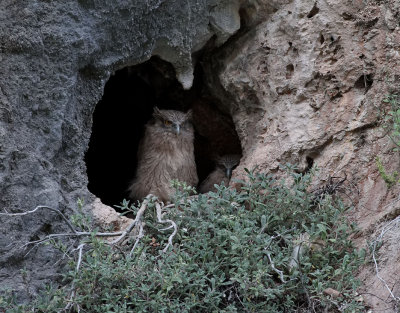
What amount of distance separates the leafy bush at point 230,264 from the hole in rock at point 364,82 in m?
0.74

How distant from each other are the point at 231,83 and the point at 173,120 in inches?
27.6

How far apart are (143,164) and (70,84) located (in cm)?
160

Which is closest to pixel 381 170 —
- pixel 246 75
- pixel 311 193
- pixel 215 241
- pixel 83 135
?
pixel 311 193

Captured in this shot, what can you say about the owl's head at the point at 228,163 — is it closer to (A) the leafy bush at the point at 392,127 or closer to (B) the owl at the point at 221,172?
(B) the owl at the point at 221,172

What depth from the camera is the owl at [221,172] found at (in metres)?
5.71

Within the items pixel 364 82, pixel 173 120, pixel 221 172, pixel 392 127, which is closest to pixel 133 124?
pixel 173 120

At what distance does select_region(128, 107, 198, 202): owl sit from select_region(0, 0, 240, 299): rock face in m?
1.12

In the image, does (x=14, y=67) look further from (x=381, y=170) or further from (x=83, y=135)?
(x=381, y=170)

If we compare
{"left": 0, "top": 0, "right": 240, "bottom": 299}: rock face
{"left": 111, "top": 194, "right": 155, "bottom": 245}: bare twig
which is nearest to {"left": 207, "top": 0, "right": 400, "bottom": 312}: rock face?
{"left": 0, "top": 0, "right": 240, "bottom": 299}: rock face

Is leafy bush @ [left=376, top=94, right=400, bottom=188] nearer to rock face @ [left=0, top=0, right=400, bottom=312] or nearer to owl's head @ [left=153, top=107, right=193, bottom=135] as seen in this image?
rock face @ [left=0, top=0, right=400, bottom=312]

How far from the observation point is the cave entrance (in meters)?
6.07

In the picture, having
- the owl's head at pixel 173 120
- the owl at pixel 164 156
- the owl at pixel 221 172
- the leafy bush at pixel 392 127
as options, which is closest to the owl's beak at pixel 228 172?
the owl at pixel 221 172

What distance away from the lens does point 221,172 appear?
5762 millimetres

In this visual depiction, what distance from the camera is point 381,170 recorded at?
153 inches
